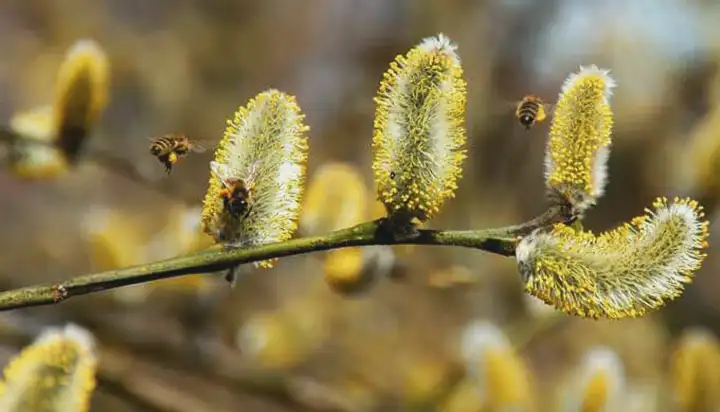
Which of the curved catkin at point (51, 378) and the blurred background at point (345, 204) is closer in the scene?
the curved catkin at point (51, 378)

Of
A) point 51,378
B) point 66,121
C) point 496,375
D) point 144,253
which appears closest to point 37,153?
point 66,121

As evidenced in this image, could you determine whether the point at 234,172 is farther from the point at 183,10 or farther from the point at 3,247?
the point at 183,10

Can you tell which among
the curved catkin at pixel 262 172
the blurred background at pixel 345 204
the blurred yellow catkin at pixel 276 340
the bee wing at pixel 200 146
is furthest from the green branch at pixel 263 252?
the blurred yellow catkin at pixel 276 340

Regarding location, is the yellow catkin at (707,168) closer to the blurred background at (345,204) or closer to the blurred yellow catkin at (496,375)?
the blurred background at (345,204)

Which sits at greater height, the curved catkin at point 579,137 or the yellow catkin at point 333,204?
the yellow catkin at point 333,204

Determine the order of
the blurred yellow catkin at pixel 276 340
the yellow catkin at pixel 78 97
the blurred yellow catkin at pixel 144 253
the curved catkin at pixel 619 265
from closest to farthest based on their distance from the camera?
the curved catkin at pixel 619 265, the yellow catkin at pixel 78 97, the blurred yellow catkin at pixel 144 253, the blurred yellow catkin at pixel 276 340

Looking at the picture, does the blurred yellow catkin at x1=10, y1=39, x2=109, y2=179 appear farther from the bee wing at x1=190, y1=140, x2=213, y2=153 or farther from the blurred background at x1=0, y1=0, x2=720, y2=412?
the bee wing at x1=190, y1=140, x2=213, y2=153

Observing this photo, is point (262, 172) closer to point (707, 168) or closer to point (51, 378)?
point (51, 378)

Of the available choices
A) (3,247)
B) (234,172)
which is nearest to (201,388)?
(3,247)
